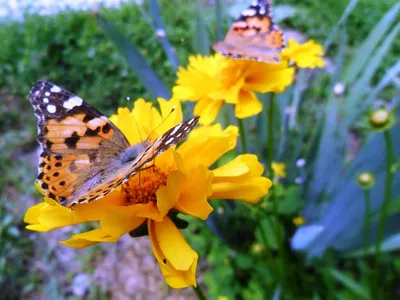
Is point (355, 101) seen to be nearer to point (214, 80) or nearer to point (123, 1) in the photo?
point (214, 80)

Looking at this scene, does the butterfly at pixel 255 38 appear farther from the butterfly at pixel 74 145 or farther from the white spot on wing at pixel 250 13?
the butterfly at pixel 74 145

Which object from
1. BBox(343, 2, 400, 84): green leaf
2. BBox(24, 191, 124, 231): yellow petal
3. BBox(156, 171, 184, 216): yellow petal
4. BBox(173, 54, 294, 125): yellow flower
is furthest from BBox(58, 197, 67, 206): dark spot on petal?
BBox(343, 2, 400, 84): green leaf

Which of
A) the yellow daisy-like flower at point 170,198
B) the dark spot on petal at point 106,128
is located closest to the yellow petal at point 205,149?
the yellow daisy-like flower at point 170,198

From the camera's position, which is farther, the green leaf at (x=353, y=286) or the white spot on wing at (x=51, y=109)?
the green leaf at (x=353, y=286)

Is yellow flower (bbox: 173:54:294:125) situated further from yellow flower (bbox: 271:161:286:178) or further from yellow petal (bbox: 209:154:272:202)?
yellow flower (bbox: 271:161:286:178)

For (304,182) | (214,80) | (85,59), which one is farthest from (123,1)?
(214,80)

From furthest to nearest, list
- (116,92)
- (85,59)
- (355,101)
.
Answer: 1. (85,59)
2. (116,92)
3. (355,101)
